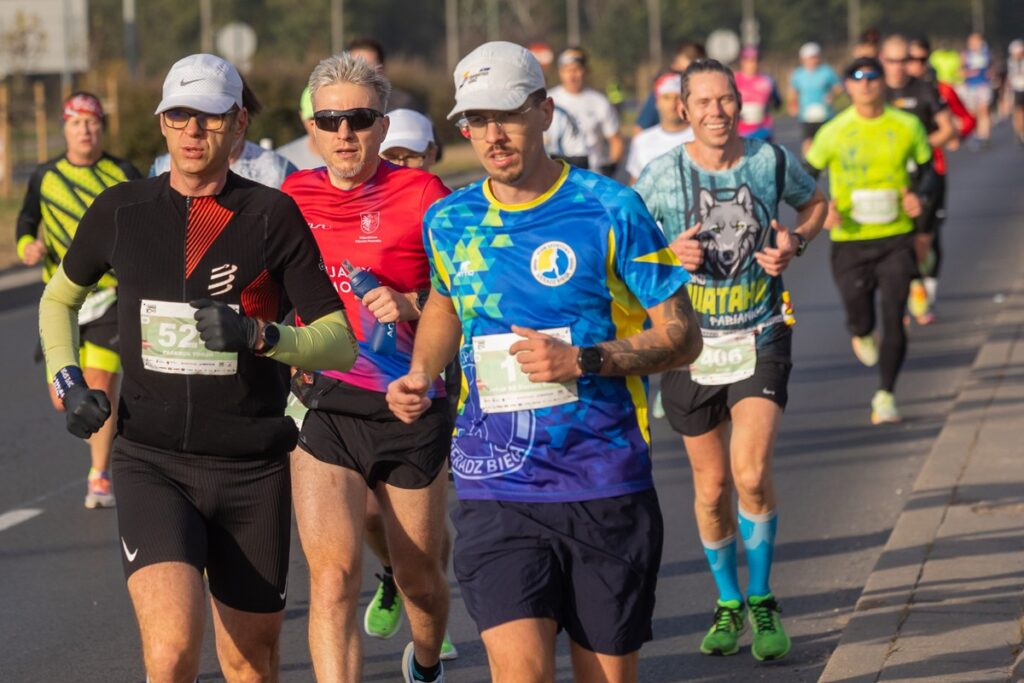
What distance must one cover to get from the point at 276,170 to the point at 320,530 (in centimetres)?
258

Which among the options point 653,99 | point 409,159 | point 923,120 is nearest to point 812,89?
point 653,99

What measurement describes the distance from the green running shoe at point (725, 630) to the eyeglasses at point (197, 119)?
2724 mm

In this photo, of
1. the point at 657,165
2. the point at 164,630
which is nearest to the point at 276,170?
the point at 657,165

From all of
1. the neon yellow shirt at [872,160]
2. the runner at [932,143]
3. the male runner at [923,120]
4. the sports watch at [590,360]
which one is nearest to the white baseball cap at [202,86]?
the sports watch at [590,360]

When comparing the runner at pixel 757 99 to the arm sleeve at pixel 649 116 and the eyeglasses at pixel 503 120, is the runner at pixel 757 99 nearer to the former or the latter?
the arm sleeve at pixel 649 116

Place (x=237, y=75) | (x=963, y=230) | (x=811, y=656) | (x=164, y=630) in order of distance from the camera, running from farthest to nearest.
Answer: (x=963, y=230) → (x=811, y=656) → (x=237, y=75) → (x=164, y=630)

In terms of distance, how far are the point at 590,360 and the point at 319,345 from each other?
753 mm

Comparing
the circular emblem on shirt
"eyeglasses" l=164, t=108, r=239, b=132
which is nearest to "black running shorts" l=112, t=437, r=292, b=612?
"eyeglasses" l=164, t=108, r=239, b=132

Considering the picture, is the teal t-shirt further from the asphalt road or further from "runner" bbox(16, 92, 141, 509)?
"runner" bbox(16, 92, 141, 509)

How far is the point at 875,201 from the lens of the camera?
11125mm

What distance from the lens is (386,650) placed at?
22.5ft

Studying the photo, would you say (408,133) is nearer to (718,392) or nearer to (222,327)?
(718,392)

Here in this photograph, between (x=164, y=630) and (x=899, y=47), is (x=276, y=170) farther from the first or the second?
(x=899, y=47)

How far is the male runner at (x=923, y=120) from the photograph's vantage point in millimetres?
13500
